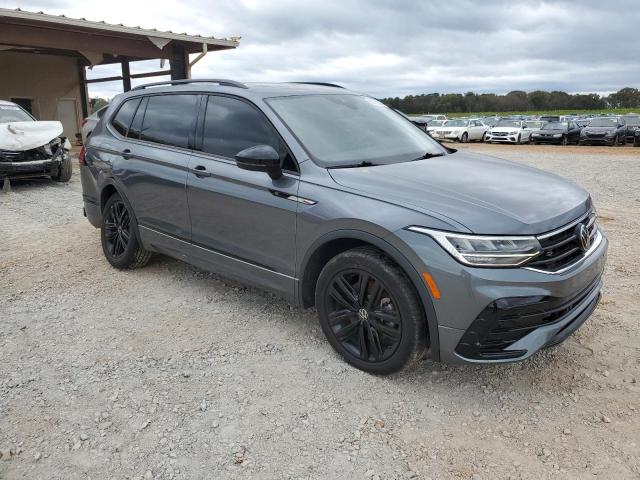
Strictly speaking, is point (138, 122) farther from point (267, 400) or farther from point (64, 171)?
point (64, 171)

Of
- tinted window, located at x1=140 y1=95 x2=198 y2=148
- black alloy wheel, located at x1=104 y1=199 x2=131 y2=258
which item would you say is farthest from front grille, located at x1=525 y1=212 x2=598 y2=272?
black alloy wheel, located at x1=104 y1=199 x2=131 y2=258

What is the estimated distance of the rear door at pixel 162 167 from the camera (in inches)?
169

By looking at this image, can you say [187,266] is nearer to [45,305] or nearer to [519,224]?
[45,305]

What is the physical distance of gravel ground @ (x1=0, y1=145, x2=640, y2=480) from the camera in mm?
2500

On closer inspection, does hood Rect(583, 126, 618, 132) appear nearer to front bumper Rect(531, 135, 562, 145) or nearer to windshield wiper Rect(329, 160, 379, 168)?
front bumper Rect(531, 135, 562, 145)

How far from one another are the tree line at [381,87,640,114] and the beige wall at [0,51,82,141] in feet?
194

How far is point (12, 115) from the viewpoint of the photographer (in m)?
10.6

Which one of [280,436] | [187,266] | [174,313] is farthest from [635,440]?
[187,266]

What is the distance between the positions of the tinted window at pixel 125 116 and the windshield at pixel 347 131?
1917 millimetres

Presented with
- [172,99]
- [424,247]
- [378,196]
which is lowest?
[424,247]

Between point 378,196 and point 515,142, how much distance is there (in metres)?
27.9

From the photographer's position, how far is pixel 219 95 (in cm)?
410

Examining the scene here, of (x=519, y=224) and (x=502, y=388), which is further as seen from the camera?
(x=502, y=388)

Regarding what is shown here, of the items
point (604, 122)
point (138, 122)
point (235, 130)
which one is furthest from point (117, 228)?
point (604, 122)
